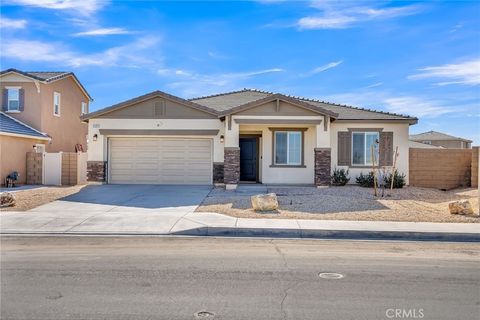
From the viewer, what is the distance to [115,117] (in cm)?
2142

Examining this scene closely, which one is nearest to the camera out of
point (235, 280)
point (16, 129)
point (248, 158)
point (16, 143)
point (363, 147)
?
point (235, 280)

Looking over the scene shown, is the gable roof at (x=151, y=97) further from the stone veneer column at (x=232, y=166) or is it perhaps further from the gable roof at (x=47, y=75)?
the gable roof at (x=47, y=75)

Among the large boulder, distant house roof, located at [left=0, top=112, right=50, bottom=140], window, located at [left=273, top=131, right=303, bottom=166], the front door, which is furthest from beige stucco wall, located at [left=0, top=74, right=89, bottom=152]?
the large boulder

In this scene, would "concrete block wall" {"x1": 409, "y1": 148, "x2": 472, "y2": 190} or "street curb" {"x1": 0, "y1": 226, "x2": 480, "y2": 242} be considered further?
"concrete block wall" {"x1": 409, "y1": 148, "x2": 472, "y2": 190}

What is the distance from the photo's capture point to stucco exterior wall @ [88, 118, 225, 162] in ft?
69.5

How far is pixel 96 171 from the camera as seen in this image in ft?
70.3

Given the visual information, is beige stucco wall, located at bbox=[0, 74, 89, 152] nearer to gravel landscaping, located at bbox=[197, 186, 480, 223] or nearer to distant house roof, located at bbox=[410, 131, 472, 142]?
gravel landscaping, located at bbox=[197, 186, 480, 223]

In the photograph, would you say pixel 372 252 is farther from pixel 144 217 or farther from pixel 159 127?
pixel 159 127

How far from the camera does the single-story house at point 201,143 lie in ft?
69.1

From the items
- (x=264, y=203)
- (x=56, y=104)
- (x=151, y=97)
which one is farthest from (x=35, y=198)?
(x=56, y=104)

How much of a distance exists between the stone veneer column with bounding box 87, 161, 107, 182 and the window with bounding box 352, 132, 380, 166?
12.1m

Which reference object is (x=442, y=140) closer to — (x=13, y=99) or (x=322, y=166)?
(x=322, y=166)

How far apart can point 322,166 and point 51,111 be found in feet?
56.6

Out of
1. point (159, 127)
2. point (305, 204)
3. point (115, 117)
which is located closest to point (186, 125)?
point (159, 127)
